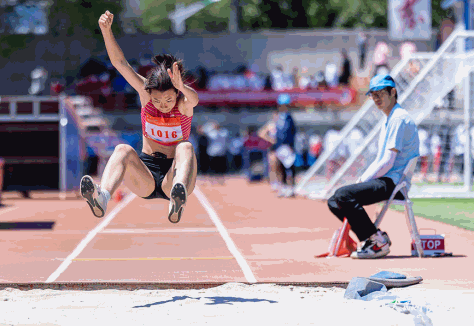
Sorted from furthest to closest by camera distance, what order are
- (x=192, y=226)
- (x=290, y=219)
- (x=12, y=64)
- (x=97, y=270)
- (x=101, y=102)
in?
(x=12, y=64) < (x=101, y=102) < (x=290, y=219) < (x=192, y=226) < (x=97, y=270)

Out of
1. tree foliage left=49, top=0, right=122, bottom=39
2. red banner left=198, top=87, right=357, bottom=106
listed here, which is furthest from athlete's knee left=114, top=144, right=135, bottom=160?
tree foliage left=49, top=0, right=122, bottom=39

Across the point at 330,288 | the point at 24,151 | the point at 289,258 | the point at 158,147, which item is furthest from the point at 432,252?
the point at 24,151

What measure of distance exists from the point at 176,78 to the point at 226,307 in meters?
1.89

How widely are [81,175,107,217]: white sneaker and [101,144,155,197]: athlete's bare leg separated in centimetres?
18

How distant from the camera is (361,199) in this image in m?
7.71

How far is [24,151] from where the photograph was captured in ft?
56.8

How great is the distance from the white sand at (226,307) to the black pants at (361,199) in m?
1.71

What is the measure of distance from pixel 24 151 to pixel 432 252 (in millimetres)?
11979

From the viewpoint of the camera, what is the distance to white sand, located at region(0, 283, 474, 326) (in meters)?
4.89

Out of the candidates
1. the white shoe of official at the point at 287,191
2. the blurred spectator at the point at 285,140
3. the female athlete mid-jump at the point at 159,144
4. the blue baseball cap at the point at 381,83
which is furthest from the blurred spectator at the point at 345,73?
the female athlete mid-jump at the point at 159,144

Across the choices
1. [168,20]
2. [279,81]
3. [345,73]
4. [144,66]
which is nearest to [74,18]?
[144,66]

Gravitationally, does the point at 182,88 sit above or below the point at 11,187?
above

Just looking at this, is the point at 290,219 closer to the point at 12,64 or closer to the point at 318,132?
the point at 318,132

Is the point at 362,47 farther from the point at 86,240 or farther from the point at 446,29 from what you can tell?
the point at 86,240
